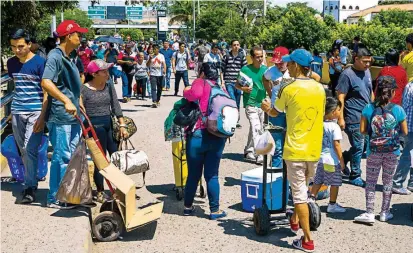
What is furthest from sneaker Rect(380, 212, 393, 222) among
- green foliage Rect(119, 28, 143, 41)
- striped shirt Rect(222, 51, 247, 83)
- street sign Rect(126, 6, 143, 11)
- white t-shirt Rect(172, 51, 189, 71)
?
green foliage Rect(119, 28, 143, 41)

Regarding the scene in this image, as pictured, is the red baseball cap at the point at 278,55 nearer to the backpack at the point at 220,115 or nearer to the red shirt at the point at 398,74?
the red shirt at the point at 398,74

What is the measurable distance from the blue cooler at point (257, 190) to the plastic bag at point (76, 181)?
74.9 inches

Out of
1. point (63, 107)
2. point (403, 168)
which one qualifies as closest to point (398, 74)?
point (403, 168)

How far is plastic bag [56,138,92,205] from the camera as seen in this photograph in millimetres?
6191

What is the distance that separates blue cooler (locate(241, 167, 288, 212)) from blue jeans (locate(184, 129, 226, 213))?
0.49 metres

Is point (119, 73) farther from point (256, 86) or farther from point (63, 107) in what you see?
point (63, 107)

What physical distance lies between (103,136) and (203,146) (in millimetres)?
1267

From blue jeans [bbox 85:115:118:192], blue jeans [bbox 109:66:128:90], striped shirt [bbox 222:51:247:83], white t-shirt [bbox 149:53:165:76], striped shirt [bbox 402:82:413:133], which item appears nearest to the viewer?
blue jeans [bbox 85:115:118:192]

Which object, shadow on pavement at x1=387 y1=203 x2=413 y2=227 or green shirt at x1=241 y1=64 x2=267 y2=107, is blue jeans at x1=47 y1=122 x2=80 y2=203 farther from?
shadow on pavement at x1=387 y1=203 x2=413 y2=227

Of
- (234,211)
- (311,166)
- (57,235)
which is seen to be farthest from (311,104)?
(57,235)

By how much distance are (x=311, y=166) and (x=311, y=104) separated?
615 millimetres

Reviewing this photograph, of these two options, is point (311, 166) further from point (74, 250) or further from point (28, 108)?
point (28, 108)

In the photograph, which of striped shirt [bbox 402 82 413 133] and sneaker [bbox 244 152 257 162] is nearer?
striped shirt [bbox 402 82 413 133]

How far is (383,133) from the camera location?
656 cm
